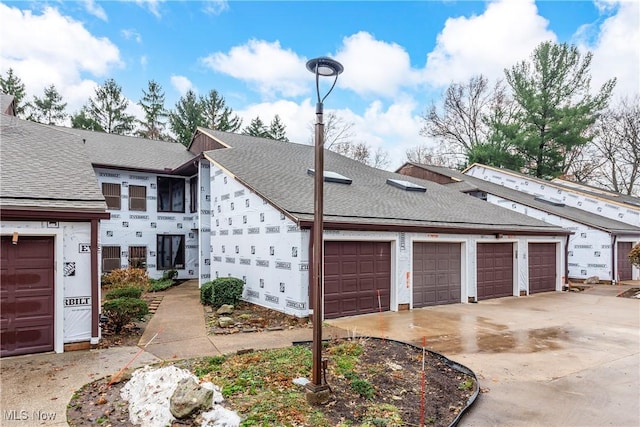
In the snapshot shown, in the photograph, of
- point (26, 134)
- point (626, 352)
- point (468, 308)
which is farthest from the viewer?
point (468, 308)

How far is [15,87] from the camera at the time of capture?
31094 mm

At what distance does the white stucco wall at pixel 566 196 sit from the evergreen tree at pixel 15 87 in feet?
121

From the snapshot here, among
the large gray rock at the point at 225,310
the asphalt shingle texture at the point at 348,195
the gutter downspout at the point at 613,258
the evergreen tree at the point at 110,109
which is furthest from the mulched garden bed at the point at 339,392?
the evergreen tree at the point at 110,109

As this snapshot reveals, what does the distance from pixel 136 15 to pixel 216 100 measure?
23.3 meters

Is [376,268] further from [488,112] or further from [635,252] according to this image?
[488,112]

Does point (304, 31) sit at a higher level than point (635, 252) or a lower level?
higher

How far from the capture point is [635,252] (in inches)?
590

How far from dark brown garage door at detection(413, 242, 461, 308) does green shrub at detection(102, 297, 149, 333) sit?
299 inches

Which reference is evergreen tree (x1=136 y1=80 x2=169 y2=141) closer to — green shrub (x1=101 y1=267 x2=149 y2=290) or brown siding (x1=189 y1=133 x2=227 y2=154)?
brown siding (x1=189 y1=133 x2=227 y2=154)

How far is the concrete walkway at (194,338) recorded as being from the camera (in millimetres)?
6875

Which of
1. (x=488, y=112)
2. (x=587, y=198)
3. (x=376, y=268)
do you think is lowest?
(x=376, y=268)

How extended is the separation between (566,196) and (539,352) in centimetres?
2034

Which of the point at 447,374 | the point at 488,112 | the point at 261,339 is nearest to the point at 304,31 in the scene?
the point at 261,339

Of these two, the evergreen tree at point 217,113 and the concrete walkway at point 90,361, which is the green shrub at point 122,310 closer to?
the concrete walkway at point 90,361
